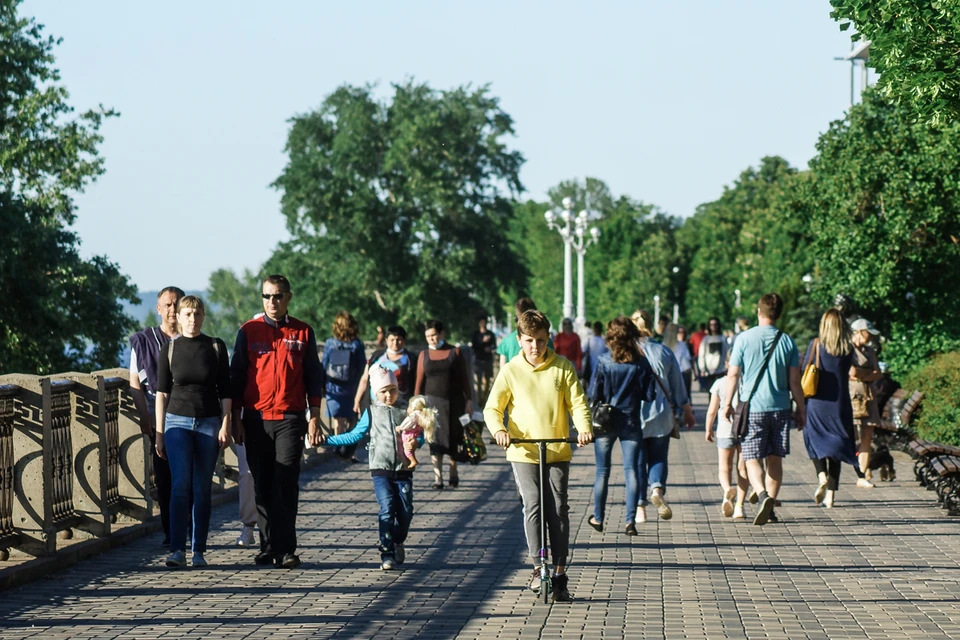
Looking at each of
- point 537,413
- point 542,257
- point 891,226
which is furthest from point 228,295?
point 537,413

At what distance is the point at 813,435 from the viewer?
1378 cm

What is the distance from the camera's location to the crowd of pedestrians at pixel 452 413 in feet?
28.9

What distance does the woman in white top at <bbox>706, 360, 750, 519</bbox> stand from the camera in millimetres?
13164

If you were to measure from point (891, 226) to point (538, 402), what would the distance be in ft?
65.8

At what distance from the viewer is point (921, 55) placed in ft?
38.1

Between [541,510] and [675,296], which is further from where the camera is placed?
[675,296]

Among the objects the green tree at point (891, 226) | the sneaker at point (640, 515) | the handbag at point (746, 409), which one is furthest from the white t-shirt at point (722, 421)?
the green tree at point (891, 226)

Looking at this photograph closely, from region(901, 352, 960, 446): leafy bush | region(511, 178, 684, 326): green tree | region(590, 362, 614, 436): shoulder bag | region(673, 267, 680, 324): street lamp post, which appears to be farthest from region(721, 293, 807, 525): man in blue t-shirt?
region(673, 267, 680, 324): street lamp post

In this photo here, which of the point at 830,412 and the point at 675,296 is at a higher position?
the point at 675,296

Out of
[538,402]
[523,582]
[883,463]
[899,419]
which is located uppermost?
[538,402]

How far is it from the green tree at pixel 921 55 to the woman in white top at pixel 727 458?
288cm

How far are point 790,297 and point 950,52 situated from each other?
4903cm

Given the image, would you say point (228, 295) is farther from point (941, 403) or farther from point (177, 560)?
point (177, 560)

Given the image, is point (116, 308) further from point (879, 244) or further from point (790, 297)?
point (790, 297)
